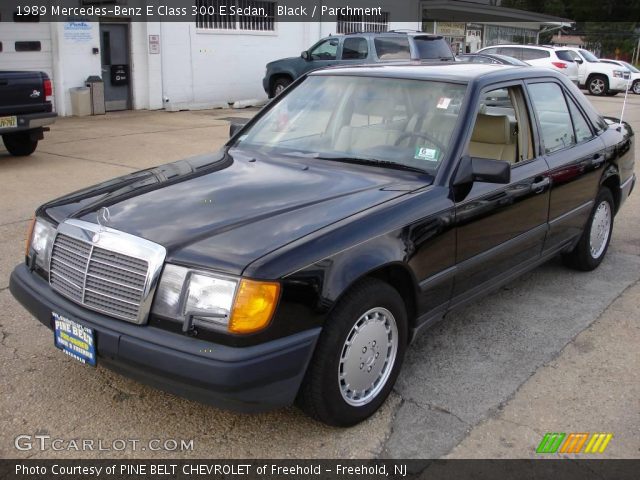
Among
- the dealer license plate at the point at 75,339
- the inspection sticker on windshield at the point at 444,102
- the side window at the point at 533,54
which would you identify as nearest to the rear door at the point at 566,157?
the inspection sticker on windshield at the point at 444,102

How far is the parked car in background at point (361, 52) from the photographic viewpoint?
1602cm

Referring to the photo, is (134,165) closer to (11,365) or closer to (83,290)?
(11,365)

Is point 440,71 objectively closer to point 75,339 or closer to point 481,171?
point 481,171

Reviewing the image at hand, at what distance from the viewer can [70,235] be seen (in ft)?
10.3

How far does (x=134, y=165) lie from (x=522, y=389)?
7.27m

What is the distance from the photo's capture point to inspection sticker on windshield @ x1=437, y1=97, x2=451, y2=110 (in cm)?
393

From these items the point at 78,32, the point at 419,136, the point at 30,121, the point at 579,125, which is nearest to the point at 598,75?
the point at 78,32

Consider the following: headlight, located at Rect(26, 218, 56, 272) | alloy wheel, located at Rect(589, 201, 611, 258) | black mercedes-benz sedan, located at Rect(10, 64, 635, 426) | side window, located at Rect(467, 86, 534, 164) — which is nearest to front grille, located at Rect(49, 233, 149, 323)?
black mercedes-benz sedan, located at Rect(10, 64, 635, 426)

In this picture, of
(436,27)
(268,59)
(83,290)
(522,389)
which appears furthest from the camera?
(436,27)

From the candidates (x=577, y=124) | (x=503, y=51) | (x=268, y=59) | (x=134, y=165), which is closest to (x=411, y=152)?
(x=577, y=124)

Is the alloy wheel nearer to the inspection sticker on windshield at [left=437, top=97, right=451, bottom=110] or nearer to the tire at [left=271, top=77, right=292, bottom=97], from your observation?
the inspection sticker on windshield at [left=437, top=97, right=451, bottom=110]

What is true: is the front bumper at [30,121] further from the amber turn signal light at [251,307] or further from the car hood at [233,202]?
the amber turn signal light at [251,307]

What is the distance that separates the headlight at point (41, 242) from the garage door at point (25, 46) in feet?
38.8

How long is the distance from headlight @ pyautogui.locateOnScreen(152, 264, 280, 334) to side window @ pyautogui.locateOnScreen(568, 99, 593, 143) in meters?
3.23
